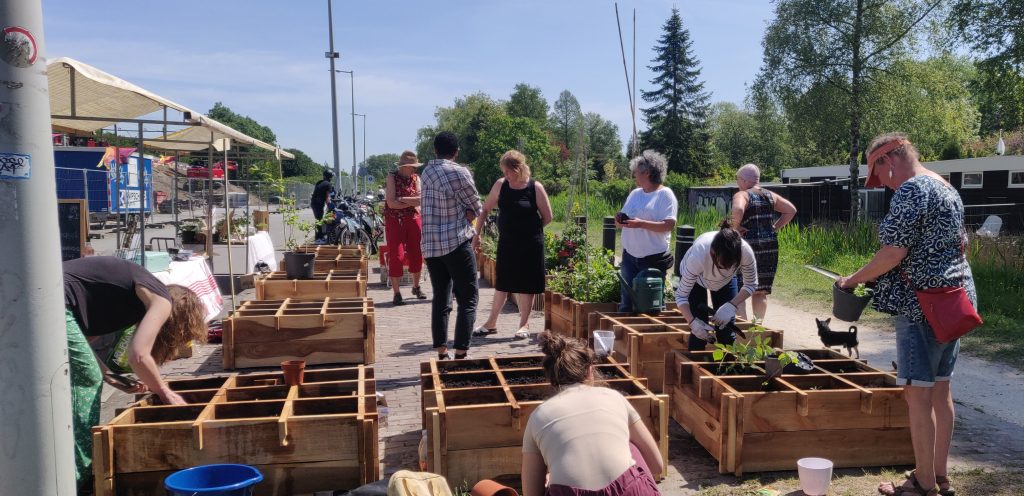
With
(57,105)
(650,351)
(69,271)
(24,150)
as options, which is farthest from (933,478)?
(57,105)

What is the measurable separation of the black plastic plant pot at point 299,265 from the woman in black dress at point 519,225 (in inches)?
98.8

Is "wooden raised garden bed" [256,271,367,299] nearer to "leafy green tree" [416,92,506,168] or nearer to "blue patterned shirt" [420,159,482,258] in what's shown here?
"blue patterned shirt" [420,159,482,258]

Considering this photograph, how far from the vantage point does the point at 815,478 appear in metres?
3.82

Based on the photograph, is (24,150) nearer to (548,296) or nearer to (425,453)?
(425,453)

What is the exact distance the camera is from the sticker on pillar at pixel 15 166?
222 centimetres

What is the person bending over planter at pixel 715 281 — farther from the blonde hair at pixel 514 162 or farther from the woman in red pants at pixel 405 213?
the woman in red pants at pixel 405 213

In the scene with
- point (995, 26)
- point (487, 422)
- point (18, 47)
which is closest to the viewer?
point (18, 47)

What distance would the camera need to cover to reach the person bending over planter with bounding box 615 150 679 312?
683 cm

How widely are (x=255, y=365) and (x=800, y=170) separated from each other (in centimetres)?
4105

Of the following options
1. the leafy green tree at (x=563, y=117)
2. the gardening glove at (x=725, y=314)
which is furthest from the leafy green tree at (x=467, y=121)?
the gardening glove at (x=725, y=314)

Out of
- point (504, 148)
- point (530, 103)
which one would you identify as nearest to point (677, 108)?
point (504, 148)

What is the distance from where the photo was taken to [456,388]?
14.6ft

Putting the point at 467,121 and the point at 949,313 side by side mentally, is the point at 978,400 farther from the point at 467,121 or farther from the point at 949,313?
the point at 467,121

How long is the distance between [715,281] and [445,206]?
2267mm
